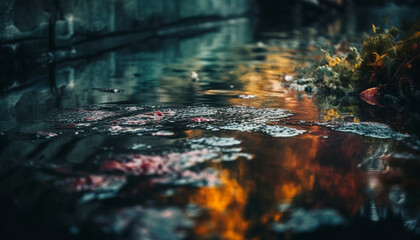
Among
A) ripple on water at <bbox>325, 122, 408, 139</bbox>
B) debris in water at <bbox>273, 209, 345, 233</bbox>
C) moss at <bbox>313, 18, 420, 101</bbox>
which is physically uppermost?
moss at <bbox>313, 18, 420, 101</bbox>

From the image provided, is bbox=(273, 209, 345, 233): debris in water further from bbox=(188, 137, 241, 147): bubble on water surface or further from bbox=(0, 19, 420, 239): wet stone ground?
bbox=(188, 137, 241, 147): bubble on water surface

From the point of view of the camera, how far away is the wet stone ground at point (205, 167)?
2061 millimetres

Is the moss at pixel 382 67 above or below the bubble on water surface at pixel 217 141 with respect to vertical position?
above

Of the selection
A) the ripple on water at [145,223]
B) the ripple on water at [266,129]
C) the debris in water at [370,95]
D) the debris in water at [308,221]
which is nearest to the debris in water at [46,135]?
the ripple on water at [266,129]

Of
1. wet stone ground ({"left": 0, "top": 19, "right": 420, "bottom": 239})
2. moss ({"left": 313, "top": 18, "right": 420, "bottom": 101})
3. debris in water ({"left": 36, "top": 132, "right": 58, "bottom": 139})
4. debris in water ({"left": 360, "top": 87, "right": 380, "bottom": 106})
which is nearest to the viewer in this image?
wet stone ground ({"left": 0, "top": 19, "right": 420, "bottom": 239})

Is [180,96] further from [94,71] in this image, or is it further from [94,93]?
[94,71]

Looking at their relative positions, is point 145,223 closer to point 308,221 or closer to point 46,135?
point 308,221

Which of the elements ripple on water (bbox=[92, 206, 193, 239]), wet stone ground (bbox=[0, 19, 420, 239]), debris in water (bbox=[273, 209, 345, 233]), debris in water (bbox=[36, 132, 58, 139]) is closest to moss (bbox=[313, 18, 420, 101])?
wet stone ground (bbox=[0, 19, 420, 239])

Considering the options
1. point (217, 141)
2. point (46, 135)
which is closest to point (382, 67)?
point (217, 141)

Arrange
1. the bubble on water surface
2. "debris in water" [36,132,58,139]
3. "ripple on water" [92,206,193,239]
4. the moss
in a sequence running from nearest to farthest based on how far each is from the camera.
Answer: "ripple on water" [92,206,193,239]
the bubble on water surface
"debris in water" [36,132,58,139]
the moss

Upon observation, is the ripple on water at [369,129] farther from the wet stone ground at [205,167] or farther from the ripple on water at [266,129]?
the ripple on water at [266,129]

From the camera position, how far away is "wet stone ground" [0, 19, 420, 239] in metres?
2.06

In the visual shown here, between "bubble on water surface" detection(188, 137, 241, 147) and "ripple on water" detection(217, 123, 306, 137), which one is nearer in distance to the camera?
"bubble on water surface" detection(188, 137, 241, 147)

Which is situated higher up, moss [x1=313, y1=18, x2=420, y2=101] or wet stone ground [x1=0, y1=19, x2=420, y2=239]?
moss [x1=313, y1=18, x2=420, y2=101]
